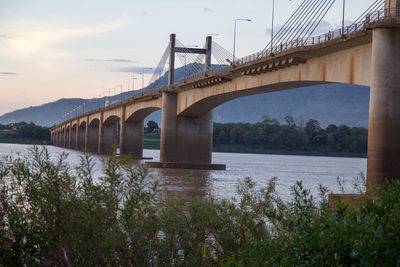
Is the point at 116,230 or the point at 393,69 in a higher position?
the point at 393,69

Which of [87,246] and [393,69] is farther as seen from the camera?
[393,69]

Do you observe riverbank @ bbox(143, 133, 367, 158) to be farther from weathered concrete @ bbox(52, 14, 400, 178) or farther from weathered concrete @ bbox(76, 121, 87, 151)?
weathered concrete @ bbox(52, 14, 400, 178)

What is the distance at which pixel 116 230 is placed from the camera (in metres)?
7.57

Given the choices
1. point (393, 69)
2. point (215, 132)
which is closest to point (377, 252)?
point (393, 69)

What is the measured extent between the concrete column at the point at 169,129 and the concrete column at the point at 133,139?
2229 centimetres

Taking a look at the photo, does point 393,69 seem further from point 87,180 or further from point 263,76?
point 87,180

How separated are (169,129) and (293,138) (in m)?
77.3

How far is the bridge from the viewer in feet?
74.0

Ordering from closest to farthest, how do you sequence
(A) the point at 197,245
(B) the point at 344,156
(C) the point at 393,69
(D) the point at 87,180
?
(D) the point at 87,180 < (A) the point at 197,245 < (C) the point at 393,69 < (B) the point at 344,156

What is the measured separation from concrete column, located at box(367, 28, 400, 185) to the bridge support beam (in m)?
31.6

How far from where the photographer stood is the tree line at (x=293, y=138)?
12229 cm

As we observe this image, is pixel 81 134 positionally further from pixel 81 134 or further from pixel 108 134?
pixel 108 134

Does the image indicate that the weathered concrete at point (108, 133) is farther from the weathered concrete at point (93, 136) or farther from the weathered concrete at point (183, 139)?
the weathered concrete at point (183, 139)

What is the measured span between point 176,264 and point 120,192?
4.44ft
